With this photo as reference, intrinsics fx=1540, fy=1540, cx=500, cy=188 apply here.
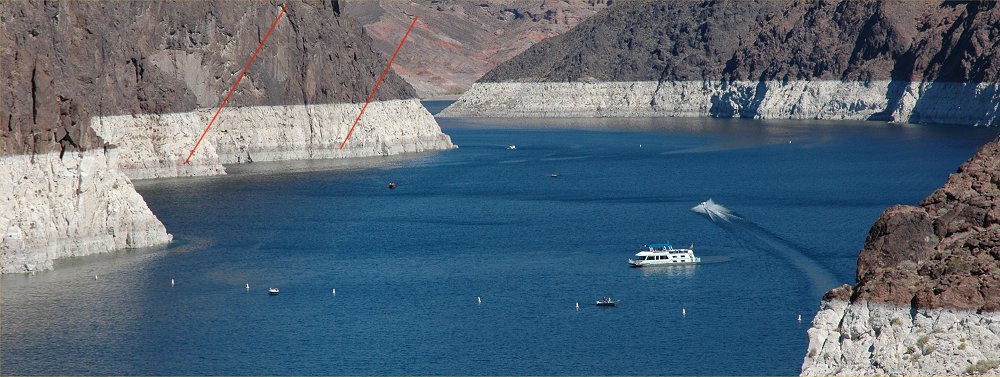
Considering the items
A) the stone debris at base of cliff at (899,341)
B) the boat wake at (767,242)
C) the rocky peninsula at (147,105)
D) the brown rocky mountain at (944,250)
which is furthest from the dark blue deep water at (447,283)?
the stone debris at base of cliff at (899,341)

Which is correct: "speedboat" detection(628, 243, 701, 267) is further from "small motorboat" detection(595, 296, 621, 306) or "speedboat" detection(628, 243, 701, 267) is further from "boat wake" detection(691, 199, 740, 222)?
"boat wake" detection(691, 199, 740, 222)

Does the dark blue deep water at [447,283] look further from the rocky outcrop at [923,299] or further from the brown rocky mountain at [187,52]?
the rocky outcrop at [923,299]

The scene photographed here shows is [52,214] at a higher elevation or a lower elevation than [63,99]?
lower

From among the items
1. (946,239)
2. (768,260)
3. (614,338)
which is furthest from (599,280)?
(946,239)

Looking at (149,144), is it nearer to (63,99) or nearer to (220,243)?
(220,243)

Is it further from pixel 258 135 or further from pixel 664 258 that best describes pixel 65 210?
pixel 258 135

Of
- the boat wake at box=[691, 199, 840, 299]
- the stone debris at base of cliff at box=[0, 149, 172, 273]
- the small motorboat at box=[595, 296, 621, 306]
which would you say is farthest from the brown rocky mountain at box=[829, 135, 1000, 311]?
the stone debris at base of cliff at box=[0, 149, 172, 273]
